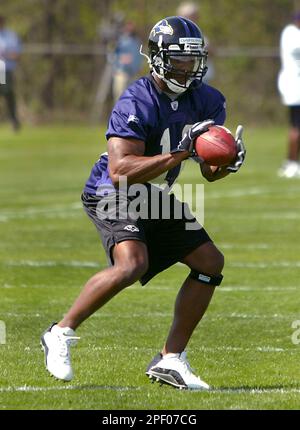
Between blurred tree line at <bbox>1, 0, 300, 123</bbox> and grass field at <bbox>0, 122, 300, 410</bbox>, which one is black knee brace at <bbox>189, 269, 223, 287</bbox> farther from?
blurred tree line at <bbox>1, 0, 300, 123</bbox>

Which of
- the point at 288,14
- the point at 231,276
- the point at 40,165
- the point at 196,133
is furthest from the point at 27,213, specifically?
the point at 288,14

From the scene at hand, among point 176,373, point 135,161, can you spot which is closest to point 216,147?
point 135,161

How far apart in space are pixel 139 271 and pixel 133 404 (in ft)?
2.22

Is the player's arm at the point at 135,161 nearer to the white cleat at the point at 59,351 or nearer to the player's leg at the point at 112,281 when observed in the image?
the player's leg at the point at 112,281

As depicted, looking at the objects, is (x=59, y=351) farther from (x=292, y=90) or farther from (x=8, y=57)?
(x=8, y=57)

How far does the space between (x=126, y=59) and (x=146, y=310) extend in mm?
16465

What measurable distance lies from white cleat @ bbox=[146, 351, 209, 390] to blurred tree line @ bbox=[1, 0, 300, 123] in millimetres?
21536

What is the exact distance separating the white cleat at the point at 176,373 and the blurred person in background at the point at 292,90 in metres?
10.7

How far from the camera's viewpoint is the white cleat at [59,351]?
5641mm

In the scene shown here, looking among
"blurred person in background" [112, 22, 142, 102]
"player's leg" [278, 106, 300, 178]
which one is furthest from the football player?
"blurred person in background" [112, 22, 142, 102]

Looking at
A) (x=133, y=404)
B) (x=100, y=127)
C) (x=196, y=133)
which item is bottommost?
(x=100, y=127)

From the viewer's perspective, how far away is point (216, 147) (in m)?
5.68

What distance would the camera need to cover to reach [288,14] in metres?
28.7

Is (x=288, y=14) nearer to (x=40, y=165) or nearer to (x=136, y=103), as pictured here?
(x=40, y=165)
